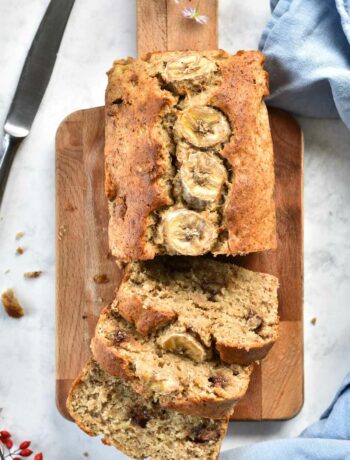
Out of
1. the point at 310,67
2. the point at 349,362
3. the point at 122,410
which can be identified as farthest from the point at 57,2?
the point at 349,362

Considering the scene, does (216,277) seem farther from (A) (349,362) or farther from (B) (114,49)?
(B) (114,49)

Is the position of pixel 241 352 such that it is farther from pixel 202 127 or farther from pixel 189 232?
pixel 202 127

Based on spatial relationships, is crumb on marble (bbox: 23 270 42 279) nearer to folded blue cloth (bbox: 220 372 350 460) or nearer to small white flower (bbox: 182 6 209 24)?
folded blue cloth (bbox: 220 372 350 460)

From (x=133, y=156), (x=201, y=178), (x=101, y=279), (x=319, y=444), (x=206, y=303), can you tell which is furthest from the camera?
(x=101, y=279)

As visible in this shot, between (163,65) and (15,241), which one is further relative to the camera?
(15,241)

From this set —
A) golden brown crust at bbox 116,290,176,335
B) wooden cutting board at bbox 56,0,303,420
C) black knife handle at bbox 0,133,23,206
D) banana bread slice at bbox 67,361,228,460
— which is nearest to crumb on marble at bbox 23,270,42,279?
wooden cutting board at bbox 56,0,303,420

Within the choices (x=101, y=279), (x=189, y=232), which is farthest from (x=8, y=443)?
(x=189, y=232)

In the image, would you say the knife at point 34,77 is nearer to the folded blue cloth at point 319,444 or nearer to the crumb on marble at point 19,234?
the crumb on marble at point 19,234
